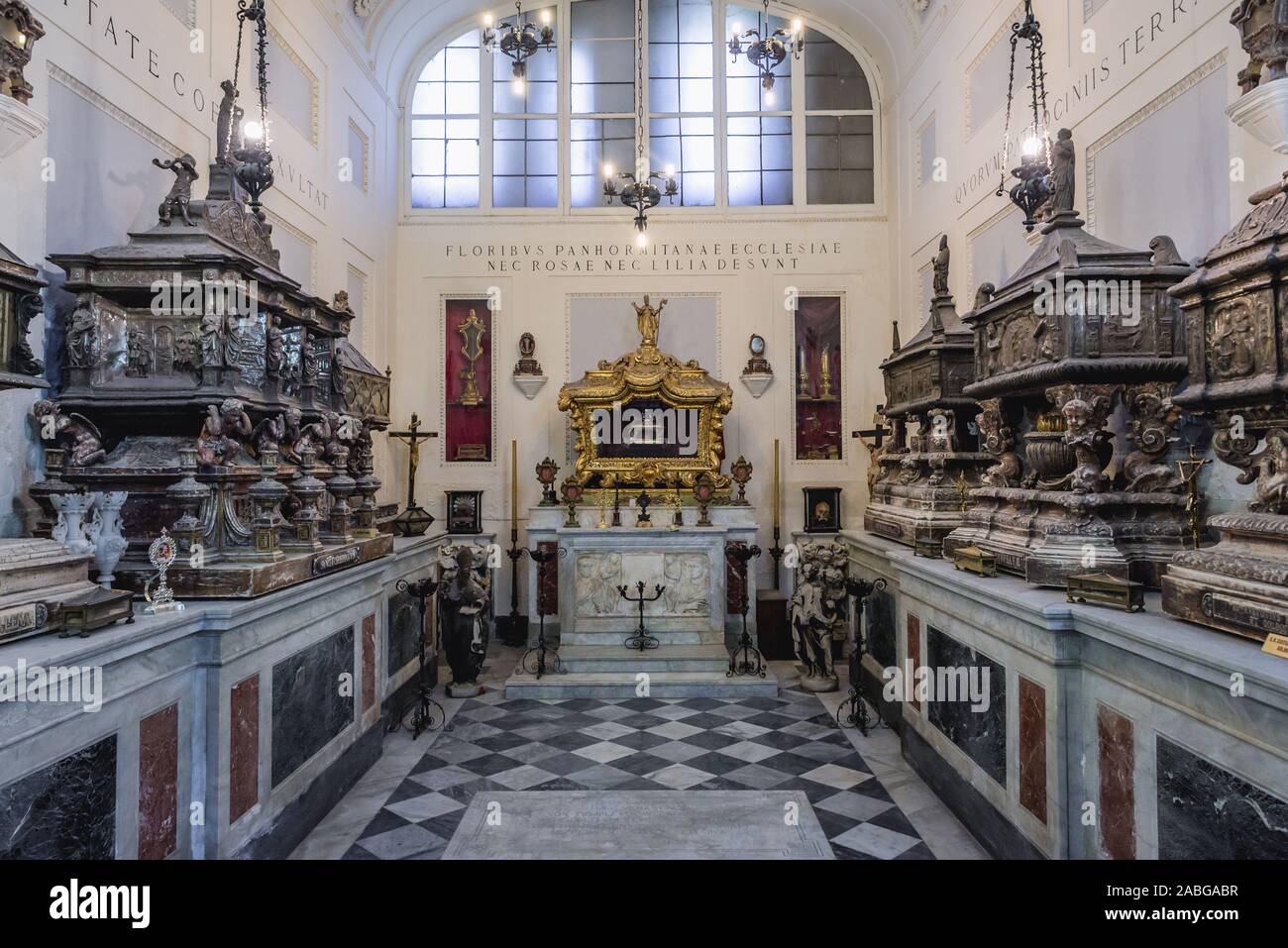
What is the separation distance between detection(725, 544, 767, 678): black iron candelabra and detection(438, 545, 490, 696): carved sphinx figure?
2.36 meters

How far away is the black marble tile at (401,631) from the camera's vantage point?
581cm

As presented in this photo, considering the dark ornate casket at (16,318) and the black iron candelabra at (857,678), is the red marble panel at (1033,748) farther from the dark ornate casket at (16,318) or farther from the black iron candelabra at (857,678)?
the dark ornate casket at (16,318)

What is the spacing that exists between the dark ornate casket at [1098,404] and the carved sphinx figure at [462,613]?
4.46 meters

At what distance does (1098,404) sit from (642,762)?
11.7ft

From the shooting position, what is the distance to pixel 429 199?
9680mm

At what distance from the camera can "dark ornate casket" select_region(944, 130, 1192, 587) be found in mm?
3678

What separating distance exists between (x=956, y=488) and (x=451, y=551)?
4495mm

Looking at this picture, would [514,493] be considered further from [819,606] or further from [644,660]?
[819,606]

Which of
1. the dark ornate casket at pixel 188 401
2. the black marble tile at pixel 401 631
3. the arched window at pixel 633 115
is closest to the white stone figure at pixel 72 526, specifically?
the dark ornate casket at pixel 188 401

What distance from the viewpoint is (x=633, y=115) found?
966cm

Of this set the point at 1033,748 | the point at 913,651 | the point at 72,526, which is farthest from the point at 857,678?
the point at 72,526

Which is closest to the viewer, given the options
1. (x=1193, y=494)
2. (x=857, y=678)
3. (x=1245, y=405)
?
(x=1245, y=405)

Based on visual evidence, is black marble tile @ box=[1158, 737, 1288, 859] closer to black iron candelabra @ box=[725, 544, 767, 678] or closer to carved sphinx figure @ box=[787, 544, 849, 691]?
carved sphinx figure @ box=[787, 544, 849, 691]

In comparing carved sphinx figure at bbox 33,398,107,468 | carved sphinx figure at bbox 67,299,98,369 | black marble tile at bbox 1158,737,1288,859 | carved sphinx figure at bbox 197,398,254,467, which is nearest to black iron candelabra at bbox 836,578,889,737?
black marble tile at bbox 1158,737,1288,859
